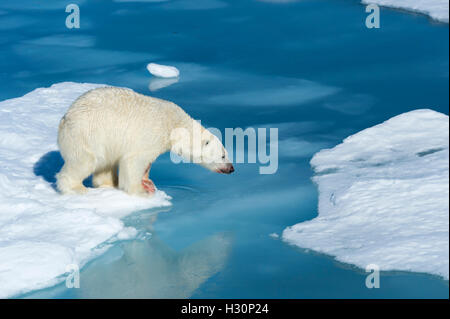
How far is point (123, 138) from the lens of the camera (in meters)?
5.22

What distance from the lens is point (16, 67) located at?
973 cm

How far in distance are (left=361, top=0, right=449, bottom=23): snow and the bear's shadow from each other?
675 centimetres

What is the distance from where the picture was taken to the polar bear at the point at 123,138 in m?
5.18

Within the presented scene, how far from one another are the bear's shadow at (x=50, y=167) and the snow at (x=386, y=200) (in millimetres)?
1983

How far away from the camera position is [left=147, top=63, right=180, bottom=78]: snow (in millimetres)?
9148

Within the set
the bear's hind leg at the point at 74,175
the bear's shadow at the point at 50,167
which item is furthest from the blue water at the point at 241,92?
the bear's shadow at the point at 50,167

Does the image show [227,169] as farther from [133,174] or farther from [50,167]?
[50,167]
